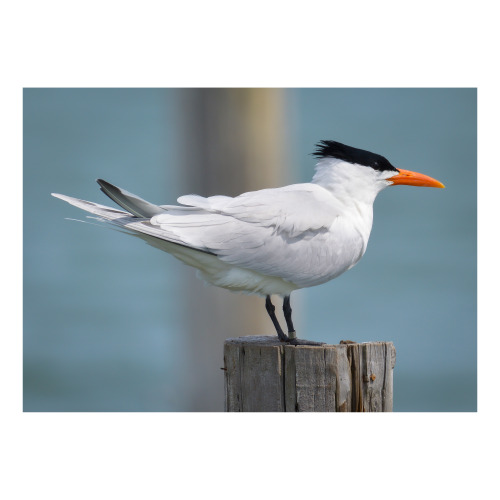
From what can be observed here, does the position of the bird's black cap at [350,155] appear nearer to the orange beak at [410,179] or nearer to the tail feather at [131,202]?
the orange beak at [410,179]

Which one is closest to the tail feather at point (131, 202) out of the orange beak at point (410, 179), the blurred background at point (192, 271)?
the orange beak at point (410, 179)

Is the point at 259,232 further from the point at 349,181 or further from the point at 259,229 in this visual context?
the point at 349,181

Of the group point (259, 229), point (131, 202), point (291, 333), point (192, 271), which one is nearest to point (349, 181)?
point (259, 229)

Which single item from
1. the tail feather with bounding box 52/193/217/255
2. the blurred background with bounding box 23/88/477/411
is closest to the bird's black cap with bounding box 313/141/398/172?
the tail feather with bounding box 52/193/217/255

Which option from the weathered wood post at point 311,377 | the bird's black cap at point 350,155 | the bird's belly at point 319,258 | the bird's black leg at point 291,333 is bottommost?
the weathered wood post at point 311,377


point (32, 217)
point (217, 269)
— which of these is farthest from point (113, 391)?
point (217, 269)

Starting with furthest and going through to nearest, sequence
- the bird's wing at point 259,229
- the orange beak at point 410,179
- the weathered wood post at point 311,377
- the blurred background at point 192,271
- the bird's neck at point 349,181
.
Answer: the blurred background at point 192,271 < the orange beak at point 410,179 < the bird's neck at point 349,181 < the bird's wing at point 259,229 < the weathered wood post at point 311,377

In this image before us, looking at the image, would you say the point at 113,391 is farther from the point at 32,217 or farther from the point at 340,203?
the point at 340,203
